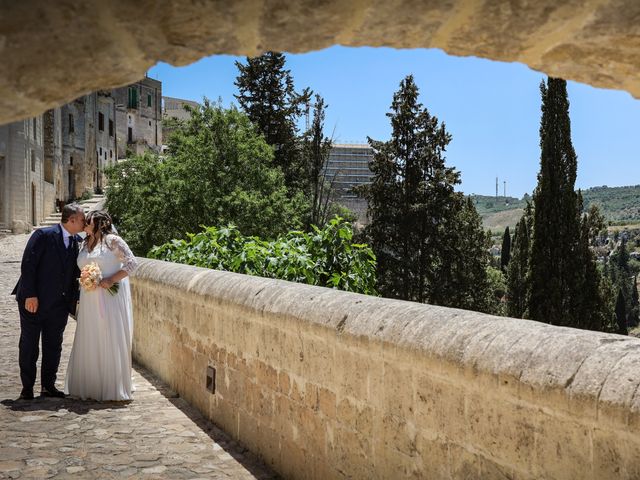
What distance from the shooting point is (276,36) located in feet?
5.75

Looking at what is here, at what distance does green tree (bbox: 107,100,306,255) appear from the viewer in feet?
72.8

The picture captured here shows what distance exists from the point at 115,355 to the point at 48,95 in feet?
17.4

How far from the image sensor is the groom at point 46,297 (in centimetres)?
655

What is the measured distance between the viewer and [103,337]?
6.75 meters

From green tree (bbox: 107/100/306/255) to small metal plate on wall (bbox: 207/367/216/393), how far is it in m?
14.7

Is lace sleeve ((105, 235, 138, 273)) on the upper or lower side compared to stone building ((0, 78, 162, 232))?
lower

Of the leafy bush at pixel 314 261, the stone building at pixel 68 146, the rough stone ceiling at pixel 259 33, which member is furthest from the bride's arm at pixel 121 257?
the stone building at pixel 68 146

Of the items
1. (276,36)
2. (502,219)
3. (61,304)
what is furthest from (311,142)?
(502,219)

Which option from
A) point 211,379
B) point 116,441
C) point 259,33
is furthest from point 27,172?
point 259,33

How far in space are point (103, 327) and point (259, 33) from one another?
5.50 m

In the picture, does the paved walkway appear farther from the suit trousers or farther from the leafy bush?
the leafy bush

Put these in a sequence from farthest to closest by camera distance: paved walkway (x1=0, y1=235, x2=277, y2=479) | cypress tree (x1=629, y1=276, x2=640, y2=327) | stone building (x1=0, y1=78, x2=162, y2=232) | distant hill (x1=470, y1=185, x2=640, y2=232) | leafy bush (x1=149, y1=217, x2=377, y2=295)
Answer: distant hill (x1=470, y1=185, x2=640, y2=232), cypress tree (x1=629, y1=276, x2=640, y2=327), stone building (x1=0, y1=78, x2=162, y2=232), leafy bush (x1=149, y1=217, x2=377, y2=295), paved walkway (x1=0, y1=235, x2=277, y2=479)

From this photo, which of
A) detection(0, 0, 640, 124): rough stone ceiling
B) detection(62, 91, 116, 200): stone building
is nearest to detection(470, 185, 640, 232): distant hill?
detection(62, 91, 116, 200): stone building

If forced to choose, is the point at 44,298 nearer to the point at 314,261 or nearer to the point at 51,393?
the point at 51,393
